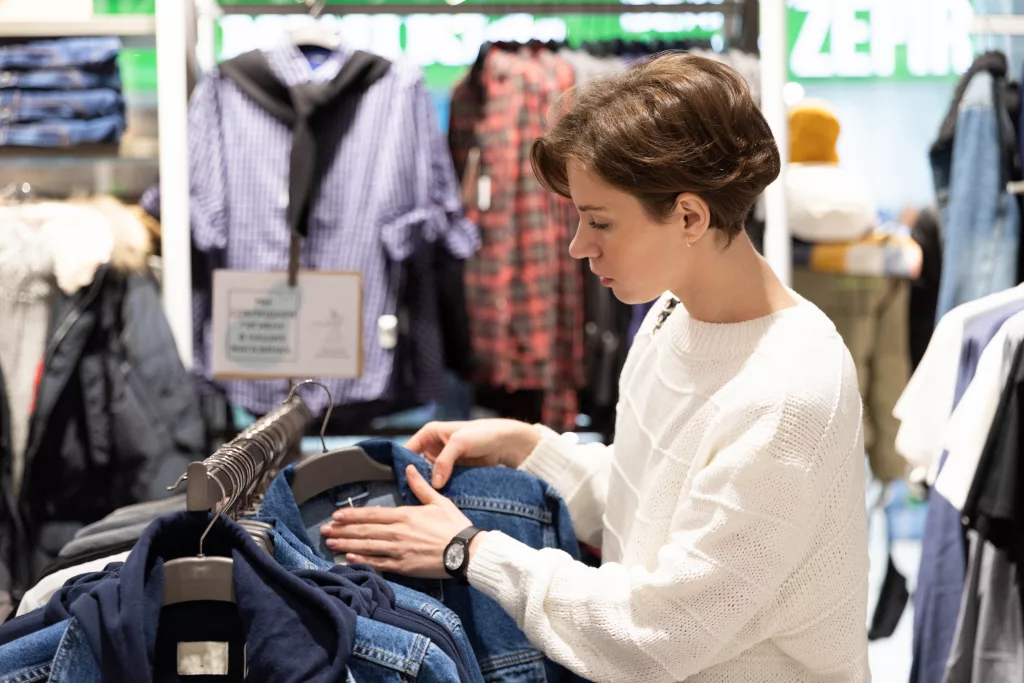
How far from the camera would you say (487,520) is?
1386 mm

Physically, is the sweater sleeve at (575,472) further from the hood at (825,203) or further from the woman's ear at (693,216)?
the hood at (825,203)

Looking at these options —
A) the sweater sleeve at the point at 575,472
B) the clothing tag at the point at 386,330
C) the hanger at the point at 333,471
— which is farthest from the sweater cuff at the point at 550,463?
the clothing tag at the point at 386,330

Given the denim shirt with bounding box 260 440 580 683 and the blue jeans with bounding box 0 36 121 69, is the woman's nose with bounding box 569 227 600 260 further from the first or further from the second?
the blue jeans with bounding box 0 36 121 69

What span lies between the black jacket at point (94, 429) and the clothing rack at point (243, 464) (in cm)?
105

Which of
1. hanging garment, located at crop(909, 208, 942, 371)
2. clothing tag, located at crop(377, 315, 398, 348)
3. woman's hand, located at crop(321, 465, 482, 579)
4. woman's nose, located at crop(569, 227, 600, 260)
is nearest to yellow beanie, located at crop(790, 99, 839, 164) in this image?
hanging garment, located at crop(909, 208, 942, 371)

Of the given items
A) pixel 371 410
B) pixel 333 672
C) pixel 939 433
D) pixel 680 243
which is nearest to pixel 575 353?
pixel 371 410

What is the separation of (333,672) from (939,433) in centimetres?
148

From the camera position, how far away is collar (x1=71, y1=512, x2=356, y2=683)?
95 cm

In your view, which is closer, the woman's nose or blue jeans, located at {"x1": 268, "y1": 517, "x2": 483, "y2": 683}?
blue jeans, located at {"x1": 268, "y1": 517, "x2": 483, "y2": 683}

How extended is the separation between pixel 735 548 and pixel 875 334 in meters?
2.15

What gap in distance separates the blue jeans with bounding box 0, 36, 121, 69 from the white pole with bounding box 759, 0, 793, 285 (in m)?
1.60

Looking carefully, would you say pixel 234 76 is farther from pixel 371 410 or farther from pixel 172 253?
pixel 371 410

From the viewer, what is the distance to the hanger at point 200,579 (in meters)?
1.02

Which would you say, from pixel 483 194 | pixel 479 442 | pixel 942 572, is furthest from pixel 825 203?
pixel 479 442
